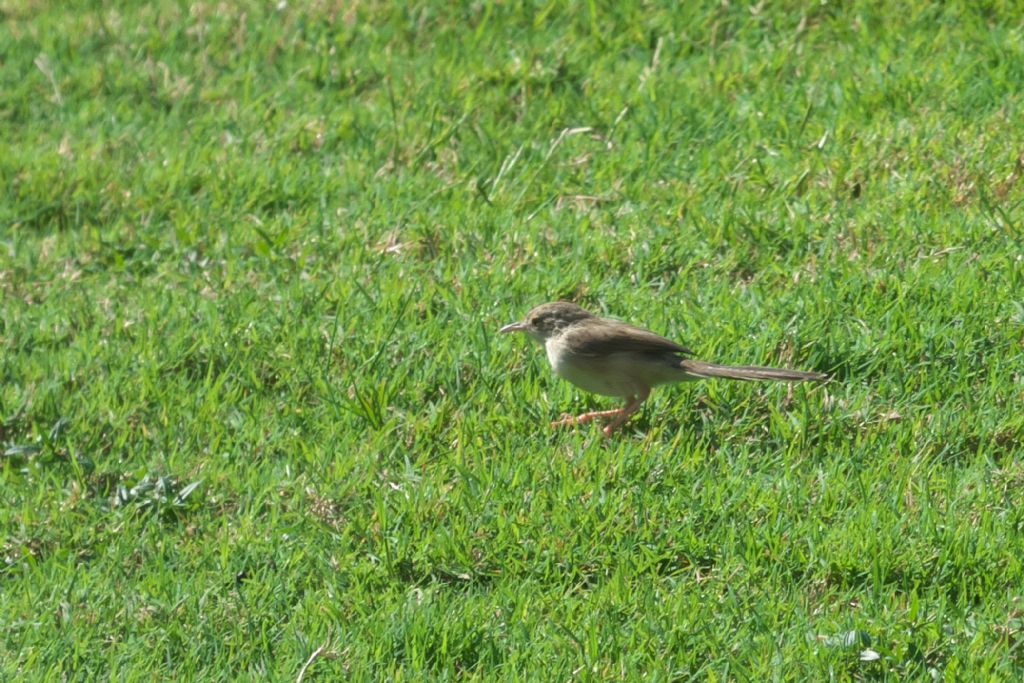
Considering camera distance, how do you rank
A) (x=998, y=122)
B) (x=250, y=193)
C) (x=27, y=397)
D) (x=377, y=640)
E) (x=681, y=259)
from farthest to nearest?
(x=250, y=193), (x=998, y=122), (x=681, y=259), (x=27, y=397), (x=377, y=640)

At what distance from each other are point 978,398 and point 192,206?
4.63 m

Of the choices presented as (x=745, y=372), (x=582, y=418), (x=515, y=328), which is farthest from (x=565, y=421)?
(x=745, y=372)

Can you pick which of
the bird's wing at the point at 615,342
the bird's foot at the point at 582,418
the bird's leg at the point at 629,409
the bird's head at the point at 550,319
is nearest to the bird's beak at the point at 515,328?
the bird's head at the point at 550,319

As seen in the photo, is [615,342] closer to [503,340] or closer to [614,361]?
[614,361]

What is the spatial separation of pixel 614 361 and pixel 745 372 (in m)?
0.58

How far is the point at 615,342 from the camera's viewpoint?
6562 mm

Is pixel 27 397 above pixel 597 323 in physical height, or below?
below

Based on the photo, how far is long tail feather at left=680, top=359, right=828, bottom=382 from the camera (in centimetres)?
618

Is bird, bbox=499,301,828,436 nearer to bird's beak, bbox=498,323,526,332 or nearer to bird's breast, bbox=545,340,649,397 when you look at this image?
bird's breast, bbox=545,340,649,397

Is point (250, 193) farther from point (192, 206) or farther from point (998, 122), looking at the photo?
point (998, 122)

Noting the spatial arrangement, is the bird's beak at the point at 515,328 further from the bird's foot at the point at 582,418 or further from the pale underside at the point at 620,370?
the bird's foot at the point at 582,418

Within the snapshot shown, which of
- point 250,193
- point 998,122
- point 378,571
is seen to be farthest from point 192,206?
point 998,122

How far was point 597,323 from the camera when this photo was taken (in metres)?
6.73

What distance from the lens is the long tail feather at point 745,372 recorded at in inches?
243
